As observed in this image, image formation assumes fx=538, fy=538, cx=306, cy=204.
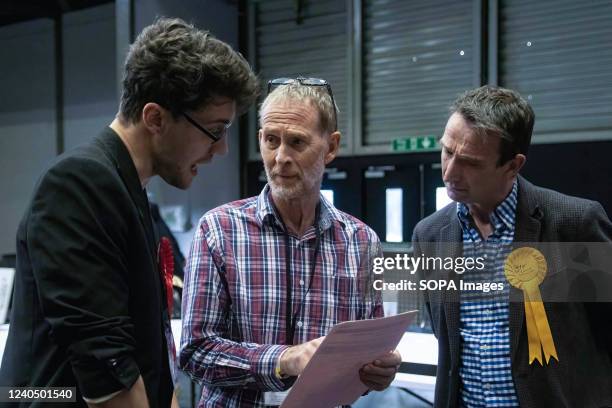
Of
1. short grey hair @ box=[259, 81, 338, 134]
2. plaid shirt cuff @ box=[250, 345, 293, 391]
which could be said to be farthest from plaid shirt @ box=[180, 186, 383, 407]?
short grey hair @ box=[259, 81, 338, 134]

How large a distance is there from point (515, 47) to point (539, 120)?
48cm

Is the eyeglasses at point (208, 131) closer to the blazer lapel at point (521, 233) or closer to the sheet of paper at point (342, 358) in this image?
the sheet of paper at point (342, 358)

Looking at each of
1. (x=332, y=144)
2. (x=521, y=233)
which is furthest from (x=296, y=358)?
(x=521, y=233)

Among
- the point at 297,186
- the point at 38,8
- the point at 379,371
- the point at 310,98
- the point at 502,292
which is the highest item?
the point at 38,8

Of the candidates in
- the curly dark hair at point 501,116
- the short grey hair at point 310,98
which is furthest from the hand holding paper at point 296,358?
the curly dark hair at point 501,116

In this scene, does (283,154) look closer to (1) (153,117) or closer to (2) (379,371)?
(1) (153,117)

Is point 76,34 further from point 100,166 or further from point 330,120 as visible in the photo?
point 100,166

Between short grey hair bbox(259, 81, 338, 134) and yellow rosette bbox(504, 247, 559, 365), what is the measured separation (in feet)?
1.88

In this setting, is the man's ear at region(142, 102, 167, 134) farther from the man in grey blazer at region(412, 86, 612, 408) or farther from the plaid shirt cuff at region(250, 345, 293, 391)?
Answer: the man in grey blazer at region(412, 86, 612, 408)

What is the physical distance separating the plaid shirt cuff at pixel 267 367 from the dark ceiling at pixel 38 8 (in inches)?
132

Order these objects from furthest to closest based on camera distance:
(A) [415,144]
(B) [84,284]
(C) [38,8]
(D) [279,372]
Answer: (C) [38,8] → (A) [415,144] → (D) [279,372] → (B) [84,284]

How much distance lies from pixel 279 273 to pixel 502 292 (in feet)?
1.88

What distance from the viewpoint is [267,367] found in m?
1.11

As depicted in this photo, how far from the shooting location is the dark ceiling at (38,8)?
144 inches
